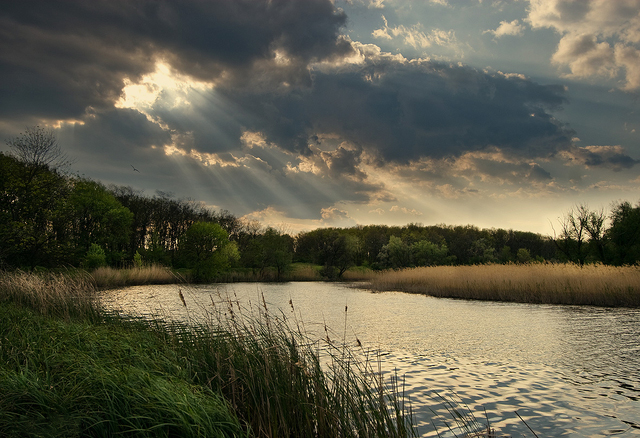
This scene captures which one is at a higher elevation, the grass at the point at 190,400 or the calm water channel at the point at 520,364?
the grass at the point at 190,400

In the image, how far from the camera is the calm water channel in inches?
207

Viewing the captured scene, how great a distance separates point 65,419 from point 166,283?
37.2m

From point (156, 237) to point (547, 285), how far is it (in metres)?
45.4

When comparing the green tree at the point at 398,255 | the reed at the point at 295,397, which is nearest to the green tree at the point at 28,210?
the reed at the point at 295,397

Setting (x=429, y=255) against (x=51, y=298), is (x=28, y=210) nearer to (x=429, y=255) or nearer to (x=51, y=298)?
(x=51, y=298)

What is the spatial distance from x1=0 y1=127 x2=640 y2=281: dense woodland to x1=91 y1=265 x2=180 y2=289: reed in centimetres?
224

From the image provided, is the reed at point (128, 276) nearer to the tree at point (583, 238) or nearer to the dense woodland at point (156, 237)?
the dense woodland at point (156, 237)

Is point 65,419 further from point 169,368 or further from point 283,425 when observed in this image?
point 283,425

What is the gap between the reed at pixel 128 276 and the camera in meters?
31.3

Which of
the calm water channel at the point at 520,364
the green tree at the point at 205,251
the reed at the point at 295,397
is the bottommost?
the calm water channel at the point at 520,364

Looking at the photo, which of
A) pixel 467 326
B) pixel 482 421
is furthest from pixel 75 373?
pixel 467 326

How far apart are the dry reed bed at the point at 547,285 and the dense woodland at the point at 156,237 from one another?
12673 millimetres

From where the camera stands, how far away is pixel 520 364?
812cm

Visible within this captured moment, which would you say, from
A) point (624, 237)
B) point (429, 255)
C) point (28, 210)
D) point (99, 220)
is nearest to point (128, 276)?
point (28, 210)
